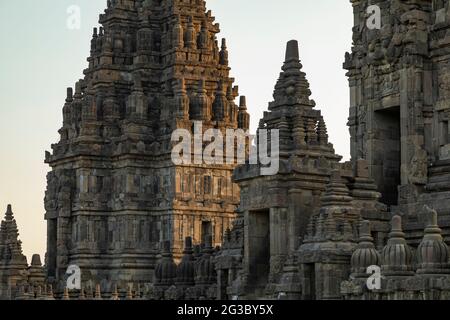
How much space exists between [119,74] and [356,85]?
89.7ft

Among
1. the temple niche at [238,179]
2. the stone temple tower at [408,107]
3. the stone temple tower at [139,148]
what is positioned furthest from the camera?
the stone temple tower at [139,148]

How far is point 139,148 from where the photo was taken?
6594cm

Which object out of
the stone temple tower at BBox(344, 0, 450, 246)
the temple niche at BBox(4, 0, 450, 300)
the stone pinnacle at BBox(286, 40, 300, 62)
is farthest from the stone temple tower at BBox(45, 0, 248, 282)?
the stone pinnacle at BBox(286, 40, 300, 62)

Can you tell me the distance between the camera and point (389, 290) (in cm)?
3347

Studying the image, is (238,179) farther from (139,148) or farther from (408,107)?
(139,148)

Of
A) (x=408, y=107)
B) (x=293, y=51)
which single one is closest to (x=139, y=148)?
(x=293, y=51)

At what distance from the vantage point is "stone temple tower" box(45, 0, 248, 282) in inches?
2554

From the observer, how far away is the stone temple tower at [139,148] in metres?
64.9

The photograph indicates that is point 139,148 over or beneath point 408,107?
over

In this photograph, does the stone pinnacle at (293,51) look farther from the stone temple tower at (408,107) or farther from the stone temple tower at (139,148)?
the stone temple tower at (139,148)

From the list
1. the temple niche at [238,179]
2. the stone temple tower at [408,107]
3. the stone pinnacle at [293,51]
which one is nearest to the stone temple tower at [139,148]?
the temple niche at [238,179]

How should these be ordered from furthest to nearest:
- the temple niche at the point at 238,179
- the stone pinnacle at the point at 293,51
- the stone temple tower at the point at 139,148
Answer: the stone temple tower at the point at 139,148 → the stone pinnacle at the point at 293,51 → the temple niche at the point at 238,179

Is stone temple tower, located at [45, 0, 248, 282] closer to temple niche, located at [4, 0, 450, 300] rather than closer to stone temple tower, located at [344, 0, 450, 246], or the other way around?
temple niche, located at [4, 0, 450, 300]
